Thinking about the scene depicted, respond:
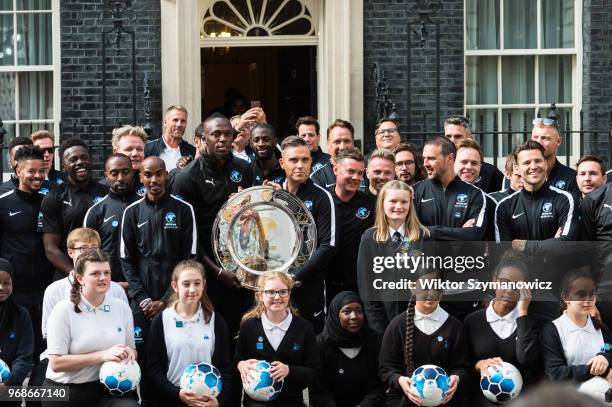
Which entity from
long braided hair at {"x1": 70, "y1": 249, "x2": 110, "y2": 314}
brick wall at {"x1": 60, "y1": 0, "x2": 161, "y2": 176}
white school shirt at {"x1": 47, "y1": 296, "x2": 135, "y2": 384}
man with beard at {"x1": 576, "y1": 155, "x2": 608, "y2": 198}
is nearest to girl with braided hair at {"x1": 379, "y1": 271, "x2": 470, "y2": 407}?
man with beard at {"x1": 576, "y1": 155, "x2": 608, "y2": 198}

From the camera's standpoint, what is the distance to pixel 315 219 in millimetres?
8289

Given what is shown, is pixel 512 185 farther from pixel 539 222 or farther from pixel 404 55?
pixel 404 55

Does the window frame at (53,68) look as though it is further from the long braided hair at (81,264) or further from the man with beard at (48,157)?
the long braided hair at (81,264)

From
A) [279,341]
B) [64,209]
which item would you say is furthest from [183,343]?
[64,209]

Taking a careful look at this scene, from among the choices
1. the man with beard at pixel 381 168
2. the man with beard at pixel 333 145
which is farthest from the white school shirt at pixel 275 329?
the man with beard at pixel 333 145

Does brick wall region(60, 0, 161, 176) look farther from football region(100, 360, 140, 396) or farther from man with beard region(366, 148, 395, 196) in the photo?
football region(100, 360, 140, 396)

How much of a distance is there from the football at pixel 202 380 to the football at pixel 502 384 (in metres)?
1.75

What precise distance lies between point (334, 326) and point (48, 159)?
2864mm

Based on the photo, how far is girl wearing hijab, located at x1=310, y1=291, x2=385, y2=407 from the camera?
26.1 feet

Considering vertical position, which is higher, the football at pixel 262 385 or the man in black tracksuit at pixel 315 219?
the man in black tracksuit at pixel 315 219

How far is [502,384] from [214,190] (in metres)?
2.50

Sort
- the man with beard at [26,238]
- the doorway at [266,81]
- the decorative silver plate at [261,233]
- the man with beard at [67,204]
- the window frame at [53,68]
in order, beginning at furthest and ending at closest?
the doorway at [266,81], the window frame at [53,68], the man with beard at [26,238], the man with beard at [67,204], the decorative silver plate at [261,233]

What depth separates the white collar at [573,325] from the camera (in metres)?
7.66

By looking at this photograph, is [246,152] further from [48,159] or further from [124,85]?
[124,85]
